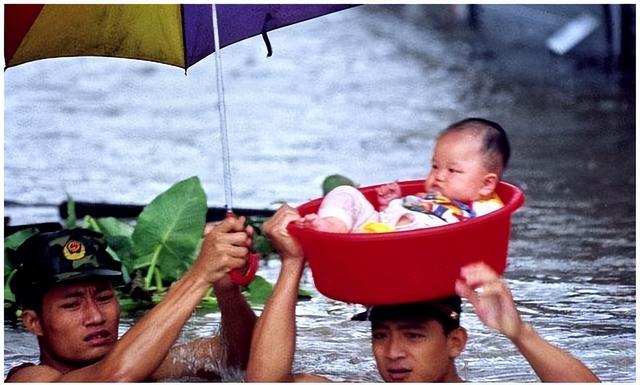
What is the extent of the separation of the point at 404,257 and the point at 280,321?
36cm

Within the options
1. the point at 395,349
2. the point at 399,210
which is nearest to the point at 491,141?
the point at 399,210

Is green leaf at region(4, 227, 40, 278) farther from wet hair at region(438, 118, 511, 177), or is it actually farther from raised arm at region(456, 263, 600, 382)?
raised arm at region(456, 263, 600, 382)

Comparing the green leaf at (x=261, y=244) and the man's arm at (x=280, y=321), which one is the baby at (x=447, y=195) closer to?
the man's arm at (x=280, y=321)

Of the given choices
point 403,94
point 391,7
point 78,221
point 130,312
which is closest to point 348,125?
point 403,94

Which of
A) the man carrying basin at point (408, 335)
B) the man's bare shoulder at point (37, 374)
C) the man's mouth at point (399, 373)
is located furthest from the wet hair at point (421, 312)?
the man's bare shoulder at point (37, 374)

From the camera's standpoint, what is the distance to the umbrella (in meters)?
3.70

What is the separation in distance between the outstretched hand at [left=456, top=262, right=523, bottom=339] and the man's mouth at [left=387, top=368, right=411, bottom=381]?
285 mm

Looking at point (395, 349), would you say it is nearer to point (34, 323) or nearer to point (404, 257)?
point (404, 257)

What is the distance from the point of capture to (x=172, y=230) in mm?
4648

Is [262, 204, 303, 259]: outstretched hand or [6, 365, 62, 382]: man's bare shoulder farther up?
[262, 204, 303, 259]: outstretched hand

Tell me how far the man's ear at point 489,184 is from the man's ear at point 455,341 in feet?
1.07

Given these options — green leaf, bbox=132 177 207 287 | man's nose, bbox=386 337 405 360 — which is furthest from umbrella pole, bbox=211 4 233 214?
green leaf, bbox=132 177 207 287

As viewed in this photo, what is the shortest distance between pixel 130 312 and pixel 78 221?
1.24 meters

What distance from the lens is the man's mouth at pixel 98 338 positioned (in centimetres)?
346
